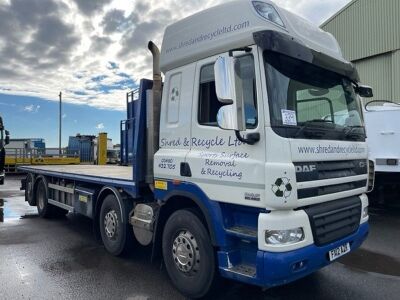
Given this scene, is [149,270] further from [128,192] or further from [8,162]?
[8,162]

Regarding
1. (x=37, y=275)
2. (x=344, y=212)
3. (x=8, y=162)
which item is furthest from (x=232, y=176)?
(x=8, y=162)

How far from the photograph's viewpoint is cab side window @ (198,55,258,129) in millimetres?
3643

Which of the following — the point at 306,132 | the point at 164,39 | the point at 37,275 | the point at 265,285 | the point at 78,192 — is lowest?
the point at 37,275

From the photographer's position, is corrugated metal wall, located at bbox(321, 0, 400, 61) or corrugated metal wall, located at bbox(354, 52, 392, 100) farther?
corrugated metal wall, located at bbox(354, 52, 392, 100)

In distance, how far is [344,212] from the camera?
411cm

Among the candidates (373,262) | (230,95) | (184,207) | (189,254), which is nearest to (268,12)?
(230,95)

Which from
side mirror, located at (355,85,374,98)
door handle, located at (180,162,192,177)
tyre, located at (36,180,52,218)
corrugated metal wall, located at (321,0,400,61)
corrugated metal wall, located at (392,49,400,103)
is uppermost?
corrugated metal wall, located at (321,0,400,61)

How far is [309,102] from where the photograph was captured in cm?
403

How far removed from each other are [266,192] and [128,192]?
2704 millimetres

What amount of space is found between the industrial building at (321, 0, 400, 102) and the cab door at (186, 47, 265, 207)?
49.2 feet

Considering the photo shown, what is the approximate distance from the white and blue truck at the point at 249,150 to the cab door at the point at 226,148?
0.01 m

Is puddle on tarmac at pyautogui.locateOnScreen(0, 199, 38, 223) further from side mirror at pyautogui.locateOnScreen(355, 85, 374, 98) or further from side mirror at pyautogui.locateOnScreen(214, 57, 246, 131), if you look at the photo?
side mirror at pyautogui.locateOnScreen(355, 85, 374, 98)

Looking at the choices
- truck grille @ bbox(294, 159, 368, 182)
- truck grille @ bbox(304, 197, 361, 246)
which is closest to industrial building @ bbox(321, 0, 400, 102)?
truck grille @ bbox(294, 159, 368, 182)

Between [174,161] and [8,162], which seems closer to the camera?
[174,161]
